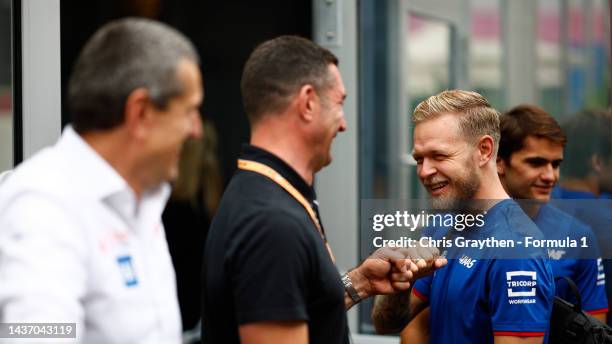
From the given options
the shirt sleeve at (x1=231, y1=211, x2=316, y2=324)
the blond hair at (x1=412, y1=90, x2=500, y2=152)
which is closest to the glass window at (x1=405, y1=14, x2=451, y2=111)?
the blond hair at (x1=412, y1=90, x2=500, y2=152)

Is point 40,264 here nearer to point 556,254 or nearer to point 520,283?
point 520,283

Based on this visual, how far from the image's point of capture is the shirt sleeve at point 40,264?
141 centimetres

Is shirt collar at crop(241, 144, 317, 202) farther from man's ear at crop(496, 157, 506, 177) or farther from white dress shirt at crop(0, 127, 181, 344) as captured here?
man's ear at crop(496, 157, 506, 177)

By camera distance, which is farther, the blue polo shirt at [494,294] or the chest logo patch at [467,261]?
the chest logo patch at [467,261]

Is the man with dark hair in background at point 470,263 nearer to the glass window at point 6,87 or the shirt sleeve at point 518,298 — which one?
the shirt sleeve at point 518,298

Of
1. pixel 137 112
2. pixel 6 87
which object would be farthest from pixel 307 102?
pixel 6 87

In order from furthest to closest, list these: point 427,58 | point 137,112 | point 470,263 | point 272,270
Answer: point 427,58 → point 470,263 → point 272,270 → point 137,112

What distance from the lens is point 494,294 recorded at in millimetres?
2541

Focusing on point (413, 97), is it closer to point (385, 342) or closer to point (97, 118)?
point (385, 342)

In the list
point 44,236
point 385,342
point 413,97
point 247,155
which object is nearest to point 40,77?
point 247,155

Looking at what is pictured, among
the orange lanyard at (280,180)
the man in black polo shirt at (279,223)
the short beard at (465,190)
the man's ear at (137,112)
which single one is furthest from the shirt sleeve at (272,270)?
the short beard at (465,190)

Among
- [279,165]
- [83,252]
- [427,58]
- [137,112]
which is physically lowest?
[83,252]

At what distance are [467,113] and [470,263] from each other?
497mm

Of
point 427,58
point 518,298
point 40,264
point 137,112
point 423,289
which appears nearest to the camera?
point 40,264
